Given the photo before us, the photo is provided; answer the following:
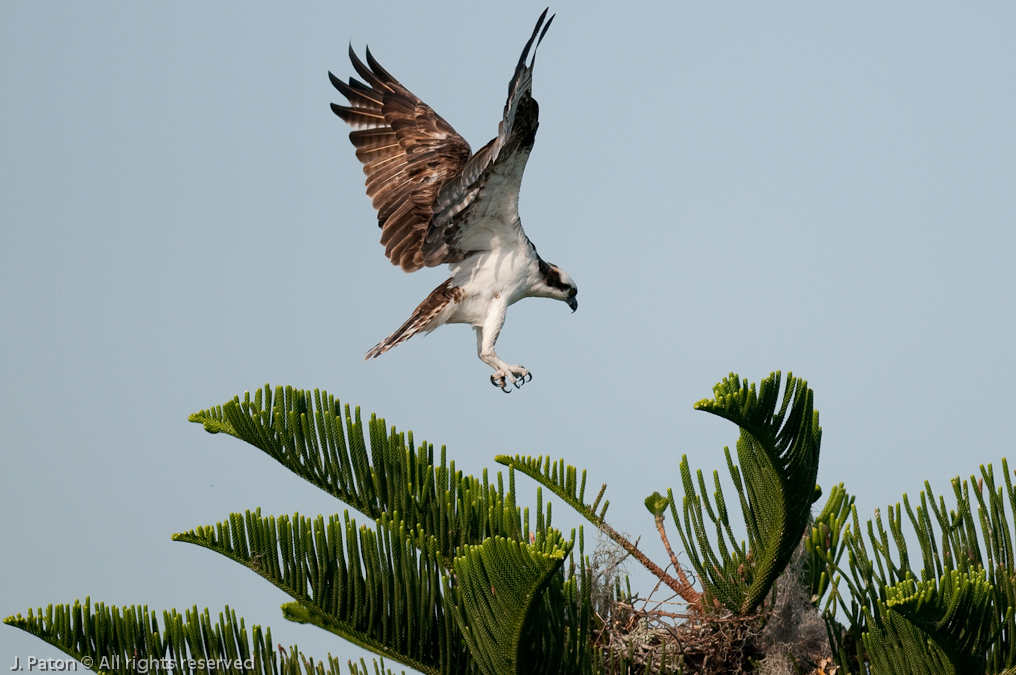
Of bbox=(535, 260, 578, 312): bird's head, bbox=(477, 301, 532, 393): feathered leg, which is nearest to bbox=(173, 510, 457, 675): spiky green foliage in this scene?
bbox=(477, 301, 532, 393): feathered leg

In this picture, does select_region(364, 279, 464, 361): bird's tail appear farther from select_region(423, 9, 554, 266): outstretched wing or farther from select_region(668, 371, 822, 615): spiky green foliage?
select_region(668, 371, 822, 615): spiky green foliage

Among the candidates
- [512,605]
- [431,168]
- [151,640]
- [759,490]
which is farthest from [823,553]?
[431,168]

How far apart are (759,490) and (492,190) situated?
133 inches

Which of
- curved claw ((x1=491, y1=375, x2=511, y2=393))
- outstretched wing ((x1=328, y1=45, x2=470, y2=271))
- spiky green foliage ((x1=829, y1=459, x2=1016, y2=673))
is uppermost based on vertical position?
outstretched wing ((x1=328, y1=45, x2=470, y2=271))

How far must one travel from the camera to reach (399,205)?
29.7 ft

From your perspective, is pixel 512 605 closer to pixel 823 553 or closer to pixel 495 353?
pixel 823 553

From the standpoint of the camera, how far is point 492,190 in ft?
24.6

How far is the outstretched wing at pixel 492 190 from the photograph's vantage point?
6582mm

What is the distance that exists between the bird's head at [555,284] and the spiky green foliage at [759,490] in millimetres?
3534

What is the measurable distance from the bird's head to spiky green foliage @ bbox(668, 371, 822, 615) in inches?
139

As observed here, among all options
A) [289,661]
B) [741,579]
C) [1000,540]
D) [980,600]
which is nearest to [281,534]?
[289,661]

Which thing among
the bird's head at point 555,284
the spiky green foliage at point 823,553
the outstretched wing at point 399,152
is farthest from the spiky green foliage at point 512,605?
the outstretched wing at point 399,152

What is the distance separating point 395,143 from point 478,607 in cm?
595

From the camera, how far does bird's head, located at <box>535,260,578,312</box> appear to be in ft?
28.0
